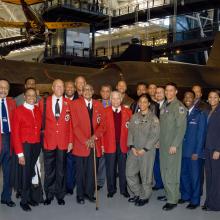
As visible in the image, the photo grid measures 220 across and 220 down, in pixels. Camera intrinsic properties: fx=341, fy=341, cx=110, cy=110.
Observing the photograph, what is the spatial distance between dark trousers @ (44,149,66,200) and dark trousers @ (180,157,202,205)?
1.82 m

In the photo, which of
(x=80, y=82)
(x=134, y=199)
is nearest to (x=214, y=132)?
(x=134, y=199)

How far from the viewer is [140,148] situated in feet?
16.6

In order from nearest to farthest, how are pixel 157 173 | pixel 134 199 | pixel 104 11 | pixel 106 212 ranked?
pixel 106 212 < pixel 134 199 < pixel 157 173 < pixel 104 11

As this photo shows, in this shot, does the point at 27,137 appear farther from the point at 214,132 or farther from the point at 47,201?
the point at 214,132

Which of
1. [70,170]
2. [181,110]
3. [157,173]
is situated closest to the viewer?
[181,110]

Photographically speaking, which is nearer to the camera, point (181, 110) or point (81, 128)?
point (181, 110)

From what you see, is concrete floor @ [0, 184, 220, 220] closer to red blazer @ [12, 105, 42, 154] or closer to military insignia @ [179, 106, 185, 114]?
red blazer @ [12, 105, 42, 154]

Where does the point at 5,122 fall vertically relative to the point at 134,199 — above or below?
above

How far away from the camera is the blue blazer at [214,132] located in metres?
4.84

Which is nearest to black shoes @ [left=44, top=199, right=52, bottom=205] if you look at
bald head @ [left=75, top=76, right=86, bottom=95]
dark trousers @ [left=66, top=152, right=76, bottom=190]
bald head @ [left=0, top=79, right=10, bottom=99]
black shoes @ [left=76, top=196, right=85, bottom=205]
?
black shoes @ [left=76, top=196, right=85, bottom=205]

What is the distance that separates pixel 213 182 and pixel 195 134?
0.73 meters

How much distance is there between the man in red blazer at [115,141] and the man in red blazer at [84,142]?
11.6 inches

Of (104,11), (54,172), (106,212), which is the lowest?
(106,212)

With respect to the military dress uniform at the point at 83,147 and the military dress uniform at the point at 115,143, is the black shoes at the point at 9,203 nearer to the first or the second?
the military dress uniform at the point at 83,147
